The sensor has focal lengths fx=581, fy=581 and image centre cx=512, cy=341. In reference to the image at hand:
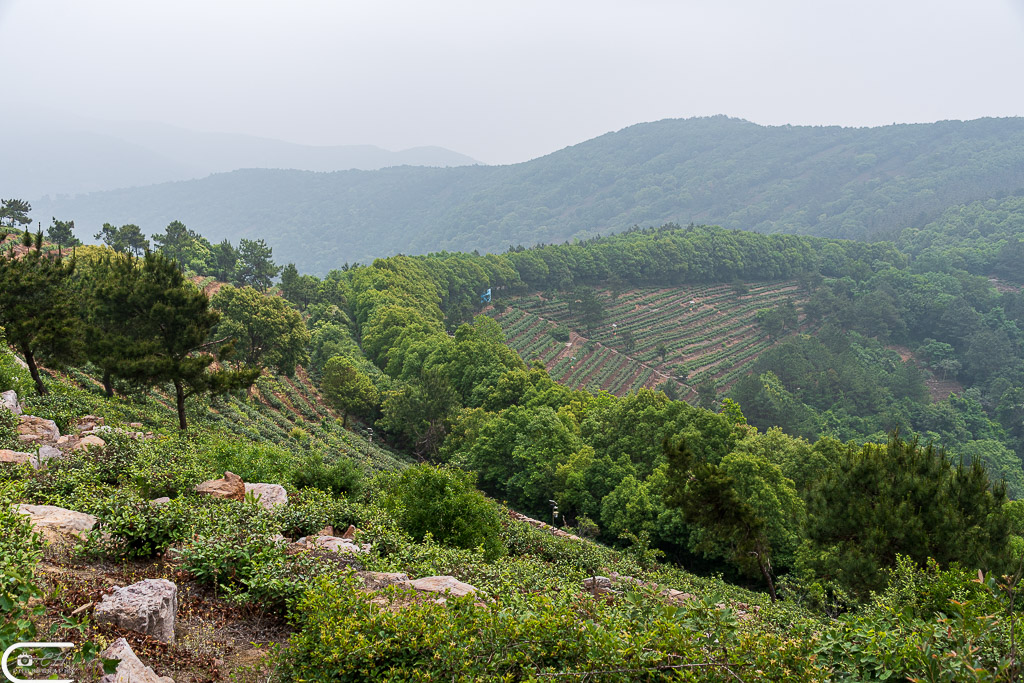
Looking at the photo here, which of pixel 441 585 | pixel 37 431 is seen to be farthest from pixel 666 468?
pixel 37 431

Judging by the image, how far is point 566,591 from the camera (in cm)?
780

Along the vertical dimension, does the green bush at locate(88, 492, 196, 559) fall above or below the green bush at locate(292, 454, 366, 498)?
above

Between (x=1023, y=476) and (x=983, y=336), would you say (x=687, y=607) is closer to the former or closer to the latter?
(x=1023, y=476)

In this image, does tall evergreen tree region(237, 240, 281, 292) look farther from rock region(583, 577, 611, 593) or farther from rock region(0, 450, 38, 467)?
rock region(583, 577, 611, 593)

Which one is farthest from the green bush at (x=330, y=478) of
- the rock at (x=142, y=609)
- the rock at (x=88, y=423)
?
the rock at (x=142, y=609)

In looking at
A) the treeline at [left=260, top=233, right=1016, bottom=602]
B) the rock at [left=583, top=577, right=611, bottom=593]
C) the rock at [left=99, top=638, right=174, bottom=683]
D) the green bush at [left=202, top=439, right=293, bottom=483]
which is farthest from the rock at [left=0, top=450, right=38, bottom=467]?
the treeline at [left=260, top=233, right=1016, bottom=602]

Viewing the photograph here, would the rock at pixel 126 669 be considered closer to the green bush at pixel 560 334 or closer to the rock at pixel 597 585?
the rock at pixel 597 585

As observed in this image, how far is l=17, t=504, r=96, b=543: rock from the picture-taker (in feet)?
24.5

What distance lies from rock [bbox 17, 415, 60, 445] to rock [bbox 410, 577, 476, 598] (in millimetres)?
9956

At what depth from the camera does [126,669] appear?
193 inches

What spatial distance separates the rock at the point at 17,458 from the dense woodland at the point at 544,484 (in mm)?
801

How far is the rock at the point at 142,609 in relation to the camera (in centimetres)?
580

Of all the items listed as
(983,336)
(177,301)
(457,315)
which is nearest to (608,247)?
(457,315)

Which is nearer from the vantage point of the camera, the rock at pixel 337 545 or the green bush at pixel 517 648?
the green bush at pixel 517 648
